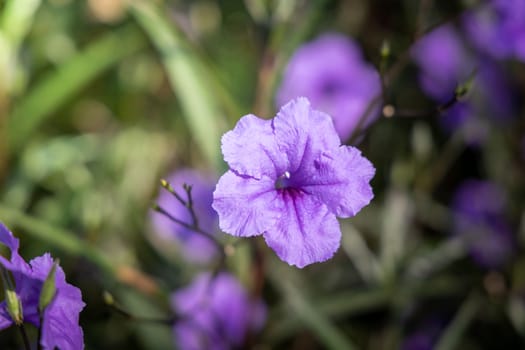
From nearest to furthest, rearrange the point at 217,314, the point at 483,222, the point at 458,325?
the point at 458,325 < the point at 217,314 < the point at 483,222

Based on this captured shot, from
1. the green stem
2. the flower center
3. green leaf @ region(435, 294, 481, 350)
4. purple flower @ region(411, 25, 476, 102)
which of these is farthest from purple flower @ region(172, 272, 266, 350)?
purple flower @ region(411, 25, 476, 102)

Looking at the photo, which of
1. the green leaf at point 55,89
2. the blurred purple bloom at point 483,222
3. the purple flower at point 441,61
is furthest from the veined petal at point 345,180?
the purple flower at point 441,61

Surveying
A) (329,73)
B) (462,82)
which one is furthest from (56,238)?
(462,82)

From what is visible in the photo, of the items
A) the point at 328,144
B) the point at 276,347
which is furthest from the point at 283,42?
the point at 276,347

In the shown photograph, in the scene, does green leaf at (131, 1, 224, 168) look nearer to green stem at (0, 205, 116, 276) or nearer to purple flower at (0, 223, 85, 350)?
green stem at (0, 205, 116, 276)

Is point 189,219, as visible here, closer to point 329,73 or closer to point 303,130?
point 329,73

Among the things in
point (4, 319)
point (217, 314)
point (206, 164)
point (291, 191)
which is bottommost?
point (217, 314)

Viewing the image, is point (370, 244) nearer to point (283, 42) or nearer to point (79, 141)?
point (283, 42)
